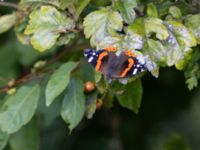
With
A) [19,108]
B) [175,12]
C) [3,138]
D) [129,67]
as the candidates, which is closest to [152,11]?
[175,12]

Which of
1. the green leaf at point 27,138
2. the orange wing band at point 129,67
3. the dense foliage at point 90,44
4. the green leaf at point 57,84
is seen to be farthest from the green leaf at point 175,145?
the orange wing band at point 129,67

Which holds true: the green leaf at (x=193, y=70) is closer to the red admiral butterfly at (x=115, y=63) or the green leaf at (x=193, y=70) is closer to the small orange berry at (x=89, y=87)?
the red admiral butterfly at (x=115, y=63)

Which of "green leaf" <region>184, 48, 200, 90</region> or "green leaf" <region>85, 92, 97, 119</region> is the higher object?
"green leaf" <region>184, 48, 200, 90</region>

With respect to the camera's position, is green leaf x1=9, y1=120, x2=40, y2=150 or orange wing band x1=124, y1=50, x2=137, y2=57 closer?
orange wing band x1=124, y1=50, x2=137, y2=57

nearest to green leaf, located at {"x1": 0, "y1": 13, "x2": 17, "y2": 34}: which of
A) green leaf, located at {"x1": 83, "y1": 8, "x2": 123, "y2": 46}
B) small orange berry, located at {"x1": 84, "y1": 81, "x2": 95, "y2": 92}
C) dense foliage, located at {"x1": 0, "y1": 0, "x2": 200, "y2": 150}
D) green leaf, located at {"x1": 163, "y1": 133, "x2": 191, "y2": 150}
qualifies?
dense foliage, located at {"x1": 0, "y1": 0, "x2": 200, "y2": 150}

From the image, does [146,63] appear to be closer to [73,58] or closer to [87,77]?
[87,77]

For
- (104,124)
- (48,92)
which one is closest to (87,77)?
(48,92)

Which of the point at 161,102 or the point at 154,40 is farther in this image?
the point at 161,102

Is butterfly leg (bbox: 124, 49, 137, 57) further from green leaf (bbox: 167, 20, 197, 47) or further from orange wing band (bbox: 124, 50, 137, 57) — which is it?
green leaf (bbox: 167, 20, 197, 47)
